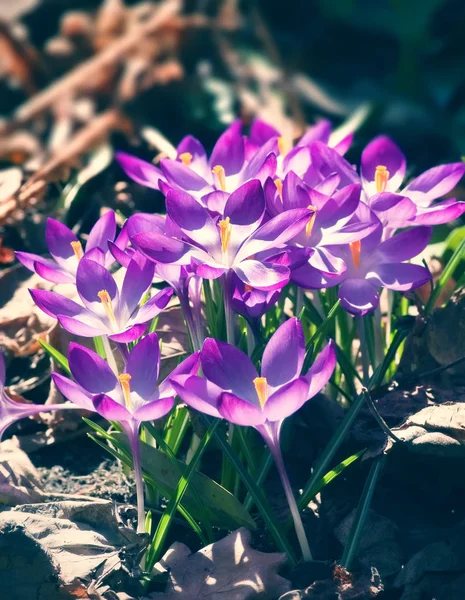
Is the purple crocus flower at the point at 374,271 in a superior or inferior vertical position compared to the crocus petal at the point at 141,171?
inferior

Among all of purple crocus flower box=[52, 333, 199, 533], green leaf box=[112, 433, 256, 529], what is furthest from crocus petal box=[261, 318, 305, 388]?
green leaf box=[112, 433, 256, 529]

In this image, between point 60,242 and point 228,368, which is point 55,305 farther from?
point 228,368

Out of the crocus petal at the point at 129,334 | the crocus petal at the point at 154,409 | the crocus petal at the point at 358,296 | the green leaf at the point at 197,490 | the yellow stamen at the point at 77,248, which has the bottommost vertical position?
the green leaf at the point at 197,490

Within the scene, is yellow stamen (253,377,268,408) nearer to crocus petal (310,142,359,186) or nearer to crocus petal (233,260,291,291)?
crocus petal (233,260,291,291)

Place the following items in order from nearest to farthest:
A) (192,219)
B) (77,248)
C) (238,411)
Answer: (238,411) < (192,219) < (77,248)

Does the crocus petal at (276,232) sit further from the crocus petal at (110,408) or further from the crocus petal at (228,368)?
the crocus petal at (110,408)

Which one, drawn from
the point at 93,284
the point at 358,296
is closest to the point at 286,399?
the point at 358,296

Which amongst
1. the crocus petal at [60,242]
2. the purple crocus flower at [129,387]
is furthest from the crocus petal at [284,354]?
the crocus petal at [60,242]
